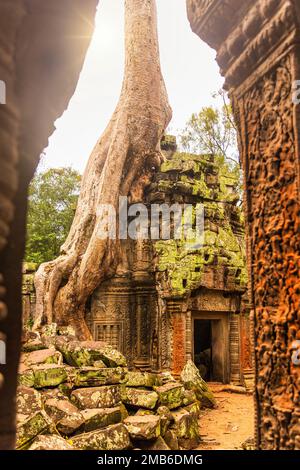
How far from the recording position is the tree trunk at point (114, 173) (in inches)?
417

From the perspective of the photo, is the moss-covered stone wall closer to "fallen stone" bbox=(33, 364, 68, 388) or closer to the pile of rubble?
the pile of rubble

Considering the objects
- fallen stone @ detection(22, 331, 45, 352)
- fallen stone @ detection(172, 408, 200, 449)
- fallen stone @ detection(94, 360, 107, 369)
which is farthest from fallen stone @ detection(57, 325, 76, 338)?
fallen stone @ detection(172, 408, 200, 449)

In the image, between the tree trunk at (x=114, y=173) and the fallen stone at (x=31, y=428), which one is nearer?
the fallen stone at (x=31, y=428)

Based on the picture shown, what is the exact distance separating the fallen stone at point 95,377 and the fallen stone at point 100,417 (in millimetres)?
615

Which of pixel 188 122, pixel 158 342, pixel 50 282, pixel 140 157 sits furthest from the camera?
pixel 188 122

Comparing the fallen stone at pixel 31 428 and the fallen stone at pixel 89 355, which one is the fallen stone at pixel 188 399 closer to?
the fallen stone at pixel 89 355

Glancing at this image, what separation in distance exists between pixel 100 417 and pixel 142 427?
0.53 meters

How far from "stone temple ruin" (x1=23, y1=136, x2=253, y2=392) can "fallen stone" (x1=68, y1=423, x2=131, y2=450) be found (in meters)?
4.64

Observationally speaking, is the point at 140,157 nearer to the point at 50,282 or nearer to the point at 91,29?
the point at 50,282

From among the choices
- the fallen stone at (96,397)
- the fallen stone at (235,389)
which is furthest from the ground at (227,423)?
the fallen stone at (96,397)

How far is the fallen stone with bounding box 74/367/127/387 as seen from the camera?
5852 mm

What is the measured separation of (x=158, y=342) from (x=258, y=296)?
842cm

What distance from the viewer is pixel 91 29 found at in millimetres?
1458

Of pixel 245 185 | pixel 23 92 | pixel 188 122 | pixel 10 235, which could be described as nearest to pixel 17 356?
pixel 10 235
